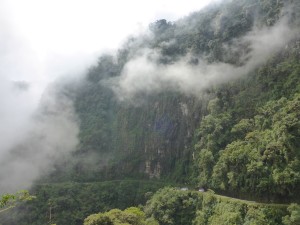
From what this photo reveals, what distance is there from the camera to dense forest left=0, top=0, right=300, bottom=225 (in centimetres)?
4644

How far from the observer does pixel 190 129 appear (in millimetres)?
83312

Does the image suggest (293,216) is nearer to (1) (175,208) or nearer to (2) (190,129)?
(1) (175,208)

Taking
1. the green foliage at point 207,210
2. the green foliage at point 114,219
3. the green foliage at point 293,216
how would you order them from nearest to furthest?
the green foliage at point 293,216, the green foliage at point 114,219, the green foliage at point 207,210

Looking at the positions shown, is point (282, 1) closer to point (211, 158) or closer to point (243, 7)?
point (243, 7)

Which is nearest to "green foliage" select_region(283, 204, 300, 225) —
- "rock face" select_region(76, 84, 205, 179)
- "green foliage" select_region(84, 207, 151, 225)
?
"green foliage" select_region(84, 207, 151, 225)

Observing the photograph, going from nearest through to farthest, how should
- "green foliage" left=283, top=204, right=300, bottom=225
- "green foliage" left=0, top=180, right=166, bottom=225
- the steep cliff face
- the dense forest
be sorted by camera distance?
"green foliage" left=283, top=204, right=300, bottom=225
the dense forest
the steep cliff face
"green foliage" left=0, top=180, right=166, bottom=225

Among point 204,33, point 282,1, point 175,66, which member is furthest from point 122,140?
point 282,1

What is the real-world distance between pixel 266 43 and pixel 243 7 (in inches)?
594

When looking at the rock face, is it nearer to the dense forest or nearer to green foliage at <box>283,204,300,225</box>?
the dense forest

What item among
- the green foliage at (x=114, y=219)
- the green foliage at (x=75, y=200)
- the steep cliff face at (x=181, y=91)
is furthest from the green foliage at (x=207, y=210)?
the green foliage at (x=75, y=200)

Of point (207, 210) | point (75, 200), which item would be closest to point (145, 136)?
point (75, 200)

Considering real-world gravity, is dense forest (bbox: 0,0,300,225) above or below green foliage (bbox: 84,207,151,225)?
above

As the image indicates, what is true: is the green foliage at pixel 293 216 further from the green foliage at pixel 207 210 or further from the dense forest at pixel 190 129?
the green foliage at pixel 207 210

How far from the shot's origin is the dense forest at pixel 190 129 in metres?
46.4
